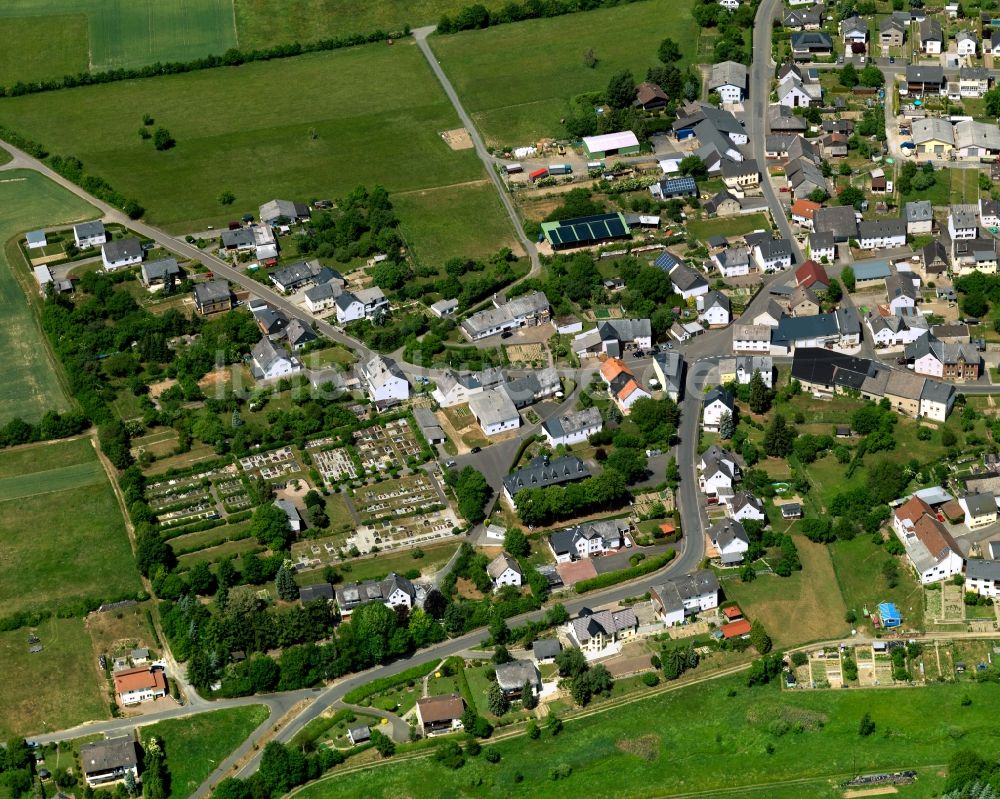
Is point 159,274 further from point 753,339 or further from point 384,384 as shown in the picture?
point 753,339

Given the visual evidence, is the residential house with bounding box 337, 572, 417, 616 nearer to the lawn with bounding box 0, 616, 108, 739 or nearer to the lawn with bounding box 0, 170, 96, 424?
the lawn with bounding box 0, 616, 108, 739

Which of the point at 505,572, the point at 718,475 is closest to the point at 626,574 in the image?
the point at 505,572

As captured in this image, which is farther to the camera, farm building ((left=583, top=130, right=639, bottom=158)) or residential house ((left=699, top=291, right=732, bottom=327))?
farm building ((left=583, top=130, right=639, bottom=158))

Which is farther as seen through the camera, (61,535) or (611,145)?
(611,145)

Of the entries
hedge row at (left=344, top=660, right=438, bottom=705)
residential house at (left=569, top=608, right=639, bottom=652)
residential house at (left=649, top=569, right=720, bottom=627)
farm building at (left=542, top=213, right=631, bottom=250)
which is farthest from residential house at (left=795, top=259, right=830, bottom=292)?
hedge row at (left=344, top=660, right=438, bottom=705)

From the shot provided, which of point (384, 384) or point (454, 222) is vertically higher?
point (454, 222)

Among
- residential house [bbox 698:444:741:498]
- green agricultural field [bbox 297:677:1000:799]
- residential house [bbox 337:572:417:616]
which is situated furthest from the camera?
residential house [bbox 698:444:741:498]
